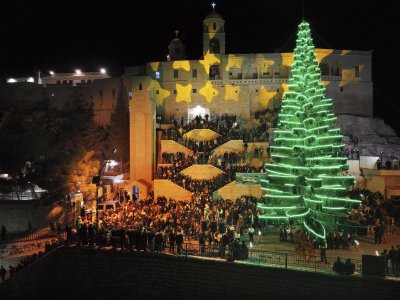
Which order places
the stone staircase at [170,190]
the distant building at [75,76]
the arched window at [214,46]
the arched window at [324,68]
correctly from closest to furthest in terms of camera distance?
the stone staircase at [170,190] → the arched window at [324,68] → the arched window at [214,46] → the distant building at [75,76]

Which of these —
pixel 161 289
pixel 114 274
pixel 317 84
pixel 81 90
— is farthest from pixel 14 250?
pixel 81 90

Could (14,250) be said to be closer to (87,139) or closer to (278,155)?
(278,155)

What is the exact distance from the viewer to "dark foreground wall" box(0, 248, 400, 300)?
53.1 ft

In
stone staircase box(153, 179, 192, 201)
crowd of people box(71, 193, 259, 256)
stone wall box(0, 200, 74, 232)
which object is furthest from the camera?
stone wall box(0, 200, 74, 232)

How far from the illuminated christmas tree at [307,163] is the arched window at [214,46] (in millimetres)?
23399

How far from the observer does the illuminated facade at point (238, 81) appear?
45062 mm

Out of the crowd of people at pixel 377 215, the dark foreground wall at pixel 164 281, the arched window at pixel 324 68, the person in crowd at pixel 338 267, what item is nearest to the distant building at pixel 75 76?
the arched window at pixel 324 68

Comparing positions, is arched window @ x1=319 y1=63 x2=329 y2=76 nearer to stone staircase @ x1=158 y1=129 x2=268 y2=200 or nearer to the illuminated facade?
the illuminated facade

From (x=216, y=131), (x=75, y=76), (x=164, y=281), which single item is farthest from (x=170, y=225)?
(x=75, y=76)

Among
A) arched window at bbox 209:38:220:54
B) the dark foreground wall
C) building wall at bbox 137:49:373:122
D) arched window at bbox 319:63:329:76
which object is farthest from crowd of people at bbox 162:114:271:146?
the dark foreground wall

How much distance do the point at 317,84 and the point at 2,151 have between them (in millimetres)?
26560

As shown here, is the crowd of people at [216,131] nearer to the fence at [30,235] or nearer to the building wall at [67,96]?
the building wall at [67,96]

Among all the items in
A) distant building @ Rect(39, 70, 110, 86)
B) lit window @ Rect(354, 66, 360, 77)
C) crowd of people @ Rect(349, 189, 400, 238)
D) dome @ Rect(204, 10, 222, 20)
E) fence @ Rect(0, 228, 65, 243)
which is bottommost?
fence @ Rect(0, 228, 65, 243)

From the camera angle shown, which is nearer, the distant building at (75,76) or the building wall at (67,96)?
the building wall at (67,96)
